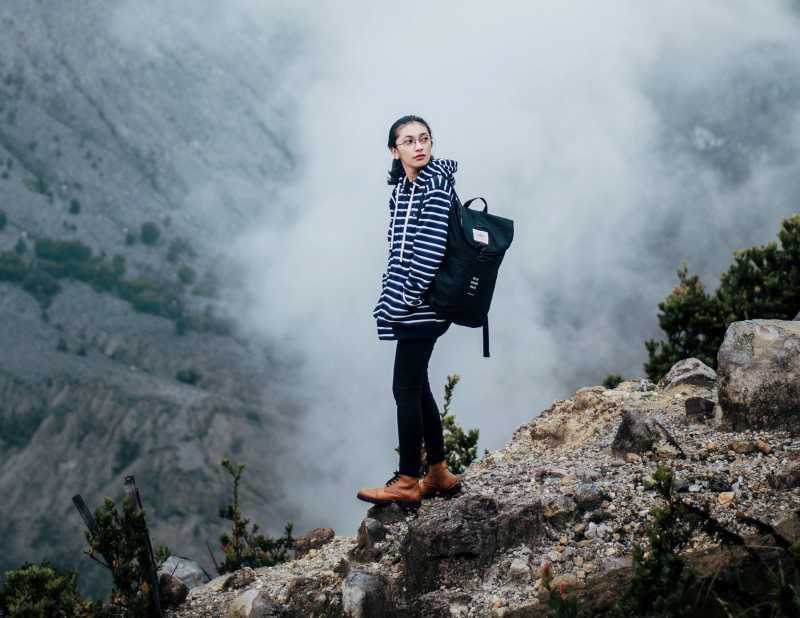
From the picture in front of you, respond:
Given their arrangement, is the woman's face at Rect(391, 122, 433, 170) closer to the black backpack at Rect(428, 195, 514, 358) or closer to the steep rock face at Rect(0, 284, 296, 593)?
the black backpack at Rect(428, 195, 514, 358)

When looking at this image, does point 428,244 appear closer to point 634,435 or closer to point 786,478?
point 634,435

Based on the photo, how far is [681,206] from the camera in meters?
69.1

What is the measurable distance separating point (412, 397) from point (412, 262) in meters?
0.78

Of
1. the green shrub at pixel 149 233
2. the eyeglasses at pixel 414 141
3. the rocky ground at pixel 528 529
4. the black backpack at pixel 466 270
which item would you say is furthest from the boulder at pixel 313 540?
the green shrub at pixel 149 233

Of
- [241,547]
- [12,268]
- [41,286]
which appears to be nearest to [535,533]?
[241,547]

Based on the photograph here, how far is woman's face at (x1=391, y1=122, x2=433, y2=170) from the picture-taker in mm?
5367

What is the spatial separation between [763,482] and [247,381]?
85756 millimetres

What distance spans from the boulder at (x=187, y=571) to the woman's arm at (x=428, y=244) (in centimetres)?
330

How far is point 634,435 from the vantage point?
20.0 ft

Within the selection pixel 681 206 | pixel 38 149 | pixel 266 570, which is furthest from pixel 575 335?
pixel 266 570

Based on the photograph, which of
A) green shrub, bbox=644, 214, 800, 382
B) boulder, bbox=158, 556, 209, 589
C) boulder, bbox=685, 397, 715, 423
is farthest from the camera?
green shrub, bbox=644, 214, 800, 382

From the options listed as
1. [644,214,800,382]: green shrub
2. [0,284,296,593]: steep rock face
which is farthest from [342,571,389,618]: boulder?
[0,284,296,593]: steep rock face

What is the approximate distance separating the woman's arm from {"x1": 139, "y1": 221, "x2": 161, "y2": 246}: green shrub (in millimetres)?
97614

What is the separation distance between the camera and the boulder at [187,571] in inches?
284
